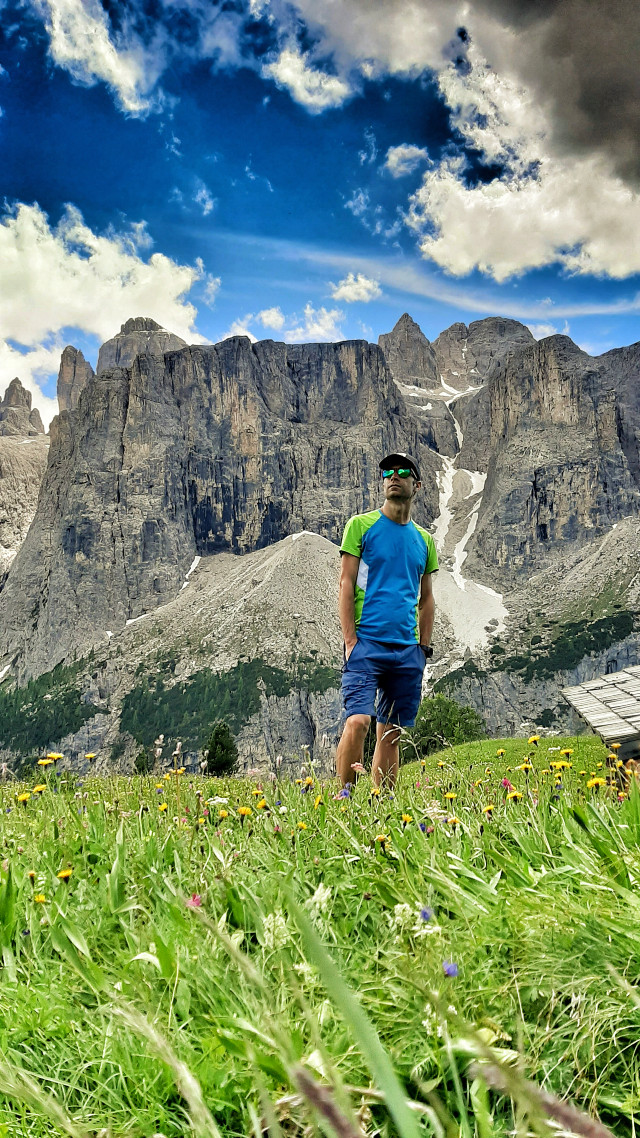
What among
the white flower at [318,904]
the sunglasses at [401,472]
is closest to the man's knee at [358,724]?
the sunglasses at [401,472]

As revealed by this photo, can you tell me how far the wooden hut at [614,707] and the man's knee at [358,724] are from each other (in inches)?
93.5

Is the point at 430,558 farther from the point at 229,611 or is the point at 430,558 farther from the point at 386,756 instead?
the point at 229,611

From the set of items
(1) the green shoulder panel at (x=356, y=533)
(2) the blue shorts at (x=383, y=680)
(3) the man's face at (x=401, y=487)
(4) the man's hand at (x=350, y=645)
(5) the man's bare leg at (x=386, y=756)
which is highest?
(3) the man's face at (x=401, y=487)

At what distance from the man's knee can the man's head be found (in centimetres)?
245

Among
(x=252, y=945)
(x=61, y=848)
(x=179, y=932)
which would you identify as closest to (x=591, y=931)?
(x=252, y=945)

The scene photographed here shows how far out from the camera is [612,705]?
8398 millimetres

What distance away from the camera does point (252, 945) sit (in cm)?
275

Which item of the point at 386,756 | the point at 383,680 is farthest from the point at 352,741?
the point at 383,680

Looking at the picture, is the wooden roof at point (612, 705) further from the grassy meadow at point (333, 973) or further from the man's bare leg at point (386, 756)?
the grassy meadow at point (333, 973)

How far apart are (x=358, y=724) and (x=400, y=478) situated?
2.73 meters

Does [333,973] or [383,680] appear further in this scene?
[383,680]

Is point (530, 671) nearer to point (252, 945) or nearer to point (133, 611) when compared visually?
point (133, 611)

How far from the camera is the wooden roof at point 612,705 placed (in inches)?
264

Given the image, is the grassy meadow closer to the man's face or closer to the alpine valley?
the man's face
